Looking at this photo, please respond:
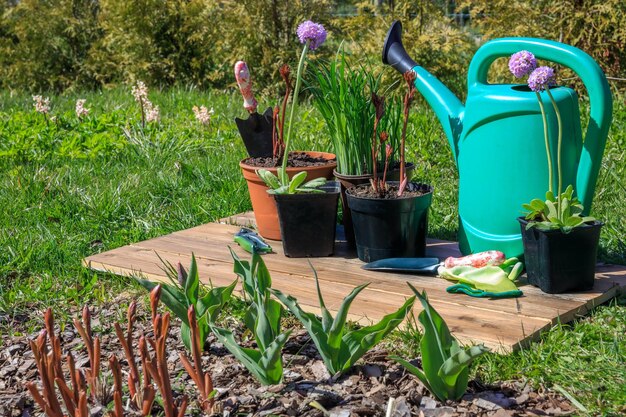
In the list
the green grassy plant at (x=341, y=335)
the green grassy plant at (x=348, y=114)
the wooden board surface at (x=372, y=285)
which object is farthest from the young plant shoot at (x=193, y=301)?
the green grassy plant at (x=348, y=114)

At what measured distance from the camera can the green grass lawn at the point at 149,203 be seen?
216 centimetres

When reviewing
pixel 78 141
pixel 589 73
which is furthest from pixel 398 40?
pixel 78 141

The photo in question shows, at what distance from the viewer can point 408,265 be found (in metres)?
2.80

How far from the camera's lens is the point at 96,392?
196cm

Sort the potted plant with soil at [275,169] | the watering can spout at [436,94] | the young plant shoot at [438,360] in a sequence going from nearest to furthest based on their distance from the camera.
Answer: the young plant shoot at [438,360] → the watering can spout at [436,94] → the potted plant with soil at [275,169]

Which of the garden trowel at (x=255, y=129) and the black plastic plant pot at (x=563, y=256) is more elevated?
the garden trowel at (x=255, y=129)

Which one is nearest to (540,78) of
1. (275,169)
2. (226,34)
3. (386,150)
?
(386,150)

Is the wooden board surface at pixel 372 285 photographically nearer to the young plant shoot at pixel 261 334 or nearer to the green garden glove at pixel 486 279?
the green garden glove at pixel 486 279

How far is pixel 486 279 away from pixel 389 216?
0.41 meters

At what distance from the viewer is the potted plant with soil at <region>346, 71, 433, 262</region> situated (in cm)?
280

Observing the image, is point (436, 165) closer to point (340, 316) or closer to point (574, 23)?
point (574, 23)

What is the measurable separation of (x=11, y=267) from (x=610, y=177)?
269 cm

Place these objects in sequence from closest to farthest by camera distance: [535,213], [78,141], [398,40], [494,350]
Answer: [494,350] < [535,213] < [398,40] < [78,141]

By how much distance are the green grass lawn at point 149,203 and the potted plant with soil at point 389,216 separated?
22.2 inches
